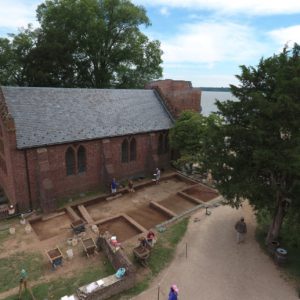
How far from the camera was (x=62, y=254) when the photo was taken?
15.2 metres

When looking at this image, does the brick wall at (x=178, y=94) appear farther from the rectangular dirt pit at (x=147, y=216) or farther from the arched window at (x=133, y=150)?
the rectangular dirt pit at (x=147, y=216)

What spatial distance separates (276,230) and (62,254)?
13006 millimetres

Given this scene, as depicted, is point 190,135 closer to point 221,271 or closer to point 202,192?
point 202,192

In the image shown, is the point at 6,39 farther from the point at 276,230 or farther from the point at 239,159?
the point at 276,230

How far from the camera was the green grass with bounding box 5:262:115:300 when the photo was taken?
40.3ft

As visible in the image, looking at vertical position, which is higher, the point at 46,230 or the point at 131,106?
the point at 131,106

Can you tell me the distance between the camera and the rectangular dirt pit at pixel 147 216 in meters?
19.5

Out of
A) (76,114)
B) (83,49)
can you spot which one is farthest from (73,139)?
(83,49)

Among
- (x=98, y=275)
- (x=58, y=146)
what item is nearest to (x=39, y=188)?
(x=58, y=146)

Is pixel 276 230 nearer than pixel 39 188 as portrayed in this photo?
Yes

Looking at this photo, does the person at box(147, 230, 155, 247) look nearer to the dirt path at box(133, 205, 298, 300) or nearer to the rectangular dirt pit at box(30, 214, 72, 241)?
the dirt path at box(133, 205, 298, 300)

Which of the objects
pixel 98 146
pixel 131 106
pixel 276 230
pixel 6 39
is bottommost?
pixel 276 230

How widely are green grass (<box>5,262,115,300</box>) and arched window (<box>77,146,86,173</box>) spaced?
36.0 ft

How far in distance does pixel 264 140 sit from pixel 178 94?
2044 cm
